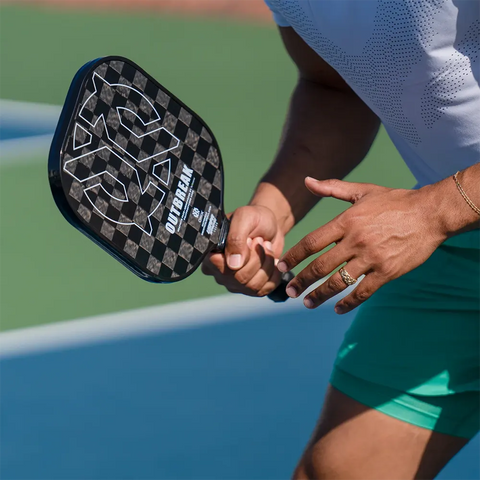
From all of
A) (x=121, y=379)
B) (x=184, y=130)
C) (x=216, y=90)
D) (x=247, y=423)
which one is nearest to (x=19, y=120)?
(x=216, y=90)

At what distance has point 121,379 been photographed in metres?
2.75

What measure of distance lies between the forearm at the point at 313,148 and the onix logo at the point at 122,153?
33 centimetres

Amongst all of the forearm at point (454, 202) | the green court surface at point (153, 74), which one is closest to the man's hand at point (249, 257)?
the forearm at point (454, 202)

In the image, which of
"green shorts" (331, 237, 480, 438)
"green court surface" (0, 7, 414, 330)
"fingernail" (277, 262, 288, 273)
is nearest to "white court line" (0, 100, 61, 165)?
"green court surface" (0, 7, 414, 330)

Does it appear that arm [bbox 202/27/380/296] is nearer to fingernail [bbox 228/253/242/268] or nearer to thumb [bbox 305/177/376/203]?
fingernail [bbox 228/253/242/268]

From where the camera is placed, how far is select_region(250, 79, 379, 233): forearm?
6.25ft

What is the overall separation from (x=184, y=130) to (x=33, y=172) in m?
2.85

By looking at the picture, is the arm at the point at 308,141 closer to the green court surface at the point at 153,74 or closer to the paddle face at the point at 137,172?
the paddle face at the point at 137,172

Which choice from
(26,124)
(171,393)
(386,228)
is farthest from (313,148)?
(26,124)

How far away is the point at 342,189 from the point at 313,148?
453 mm

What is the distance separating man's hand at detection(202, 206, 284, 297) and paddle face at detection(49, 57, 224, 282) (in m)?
0.04

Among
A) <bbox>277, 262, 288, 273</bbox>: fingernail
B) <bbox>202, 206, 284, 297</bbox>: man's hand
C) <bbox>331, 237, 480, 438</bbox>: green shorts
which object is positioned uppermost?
<bbox>277, 262, 288, 273</bbox>: fingernail

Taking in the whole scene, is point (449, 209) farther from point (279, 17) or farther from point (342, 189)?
point (279, 17)

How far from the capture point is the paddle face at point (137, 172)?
4.72ft
